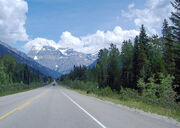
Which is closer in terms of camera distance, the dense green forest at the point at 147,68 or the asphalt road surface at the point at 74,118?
the asphalt road surface at the point at 74,118

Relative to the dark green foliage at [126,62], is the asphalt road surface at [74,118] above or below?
below

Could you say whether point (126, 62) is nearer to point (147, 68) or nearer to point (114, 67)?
Result: point (114, 67)

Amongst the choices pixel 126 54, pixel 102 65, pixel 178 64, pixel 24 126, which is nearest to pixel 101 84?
pixel 102 65

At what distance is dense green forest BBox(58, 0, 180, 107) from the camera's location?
82.4 ft

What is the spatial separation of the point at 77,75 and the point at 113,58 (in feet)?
199

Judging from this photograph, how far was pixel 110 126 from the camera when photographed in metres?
7.49

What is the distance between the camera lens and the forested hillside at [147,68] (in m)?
24.8

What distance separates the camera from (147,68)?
4244cm

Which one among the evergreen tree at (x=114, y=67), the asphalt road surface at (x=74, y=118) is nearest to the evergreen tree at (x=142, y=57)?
the evergreen tree at (x=114, y=67)

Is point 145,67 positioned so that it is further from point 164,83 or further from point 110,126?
point 110,126

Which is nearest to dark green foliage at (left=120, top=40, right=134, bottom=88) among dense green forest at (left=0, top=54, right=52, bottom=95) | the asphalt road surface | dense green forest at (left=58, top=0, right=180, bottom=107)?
dense green forest at (left=58, top=0, right=180, bottom=107)

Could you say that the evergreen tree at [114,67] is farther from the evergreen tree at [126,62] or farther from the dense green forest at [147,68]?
the evergreen tree at [126,62]

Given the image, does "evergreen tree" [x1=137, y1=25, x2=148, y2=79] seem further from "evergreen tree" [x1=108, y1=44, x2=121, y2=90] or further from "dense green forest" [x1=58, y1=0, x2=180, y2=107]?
"evergreen tree" [x1=108, y1=44, x2=121, y2=90]

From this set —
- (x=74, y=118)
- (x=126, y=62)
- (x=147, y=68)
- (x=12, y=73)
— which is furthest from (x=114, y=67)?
(x=12, y=73)
